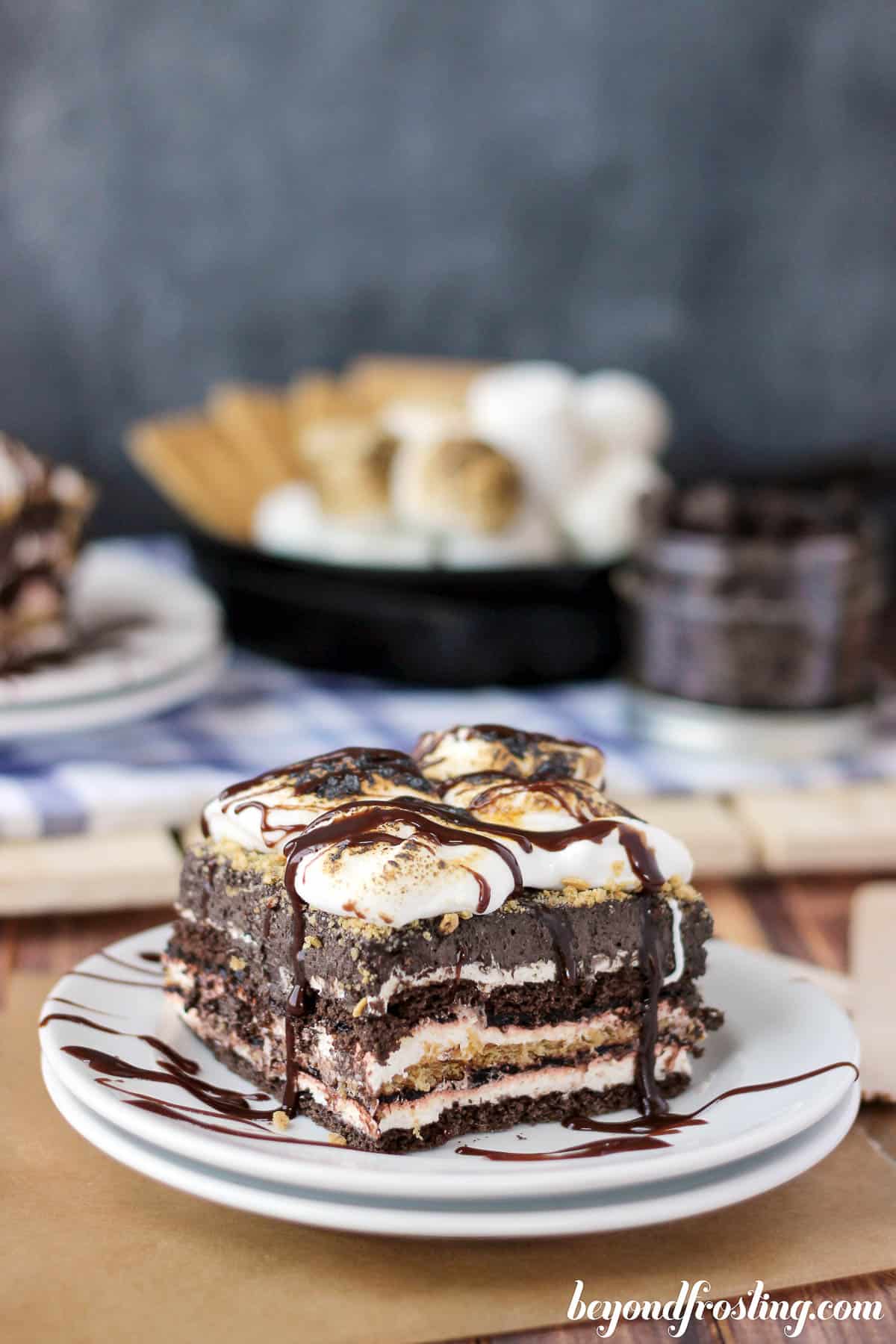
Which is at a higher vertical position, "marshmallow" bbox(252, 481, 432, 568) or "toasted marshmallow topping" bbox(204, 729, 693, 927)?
"toasted marshmallow topping" bbox(204, 729, 693, 927)

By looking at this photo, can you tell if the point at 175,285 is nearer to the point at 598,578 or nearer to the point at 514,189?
the point at 514,189

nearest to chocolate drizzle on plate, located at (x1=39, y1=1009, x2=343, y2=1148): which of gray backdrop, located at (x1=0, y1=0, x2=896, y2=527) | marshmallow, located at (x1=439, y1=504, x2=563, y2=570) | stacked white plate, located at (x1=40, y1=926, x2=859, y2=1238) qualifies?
stacked white plate, located at (x1=40, y1=926, x2=859, y2=1238)

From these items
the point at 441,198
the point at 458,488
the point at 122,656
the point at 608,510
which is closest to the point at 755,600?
the point at 608,510

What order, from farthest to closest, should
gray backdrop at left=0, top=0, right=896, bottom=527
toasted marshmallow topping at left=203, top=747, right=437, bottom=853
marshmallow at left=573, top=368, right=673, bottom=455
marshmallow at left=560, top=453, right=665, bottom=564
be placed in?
gray backdrop at left=0, top=0, right=896, bottom=527
marshmallow at left=573, top=368, right=673, bottom=455
marshmallow at left=560, top=453, right=665, bottom=564
toasted marshmallow topping at left=203, top=747, right=437, bottom=853

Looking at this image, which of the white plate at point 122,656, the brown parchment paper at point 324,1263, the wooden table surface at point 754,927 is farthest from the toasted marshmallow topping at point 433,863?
the white plate at point 122,656

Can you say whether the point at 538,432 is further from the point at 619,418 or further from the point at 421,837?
the point at 421,837

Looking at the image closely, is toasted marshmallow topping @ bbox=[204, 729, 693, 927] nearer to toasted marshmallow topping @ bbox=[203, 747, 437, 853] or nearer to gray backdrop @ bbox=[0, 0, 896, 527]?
toasted marshmallow topping @ bbox=[203, 747, 437, 853]

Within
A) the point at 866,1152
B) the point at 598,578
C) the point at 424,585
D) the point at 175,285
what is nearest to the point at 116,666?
the point at 424,585
